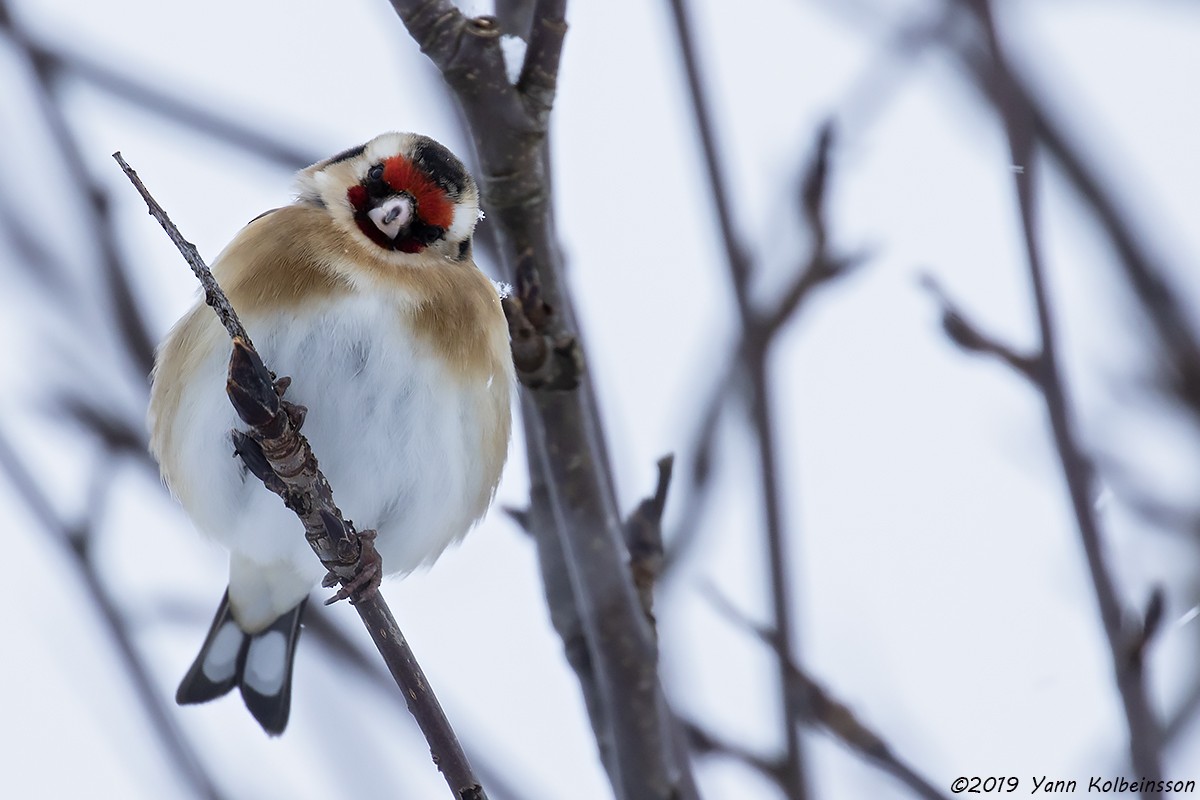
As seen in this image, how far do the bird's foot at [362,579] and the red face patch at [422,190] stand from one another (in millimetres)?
1318

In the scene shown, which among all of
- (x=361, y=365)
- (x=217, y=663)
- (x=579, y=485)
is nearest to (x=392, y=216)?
(x=361, y=365)

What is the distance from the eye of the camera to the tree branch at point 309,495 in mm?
2088

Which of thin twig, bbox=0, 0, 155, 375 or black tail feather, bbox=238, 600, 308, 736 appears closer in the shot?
thin twig, bbox=0, 0, 155, 375

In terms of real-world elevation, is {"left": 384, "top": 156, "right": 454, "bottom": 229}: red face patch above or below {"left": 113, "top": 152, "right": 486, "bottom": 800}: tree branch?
above

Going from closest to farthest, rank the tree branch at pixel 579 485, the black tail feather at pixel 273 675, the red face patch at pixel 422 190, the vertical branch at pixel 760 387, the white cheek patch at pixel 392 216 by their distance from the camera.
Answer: the vertical branch at pixel 760 387 → the tree branch at pixel 579 485 → the white cheek patch at pixel 392 216 → the red face patch at pixel 422 190 → the black tail feather at pixel 273 675

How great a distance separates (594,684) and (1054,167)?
1.53 metres

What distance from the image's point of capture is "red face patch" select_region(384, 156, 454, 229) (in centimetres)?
366

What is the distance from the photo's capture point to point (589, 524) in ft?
8.67

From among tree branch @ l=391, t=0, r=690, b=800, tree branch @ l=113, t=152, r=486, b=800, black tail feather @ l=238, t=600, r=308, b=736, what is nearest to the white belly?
black tail feather @ l=238, t=600, r=308, b=736

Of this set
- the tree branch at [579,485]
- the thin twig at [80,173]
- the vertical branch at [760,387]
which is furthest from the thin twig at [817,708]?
the thin twig at [80,173]

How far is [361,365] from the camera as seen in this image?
3207mm

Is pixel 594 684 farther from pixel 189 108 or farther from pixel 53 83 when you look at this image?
pixel 53 83

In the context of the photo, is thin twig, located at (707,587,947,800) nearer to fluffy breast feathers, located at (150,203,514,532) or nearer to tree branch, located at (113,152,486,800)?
tree branch, located at (113,152,486,800)

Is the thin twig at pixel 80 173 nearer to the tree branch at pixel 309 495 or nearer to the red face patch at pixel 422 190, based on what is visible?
the red face patch at pixel 422 190
